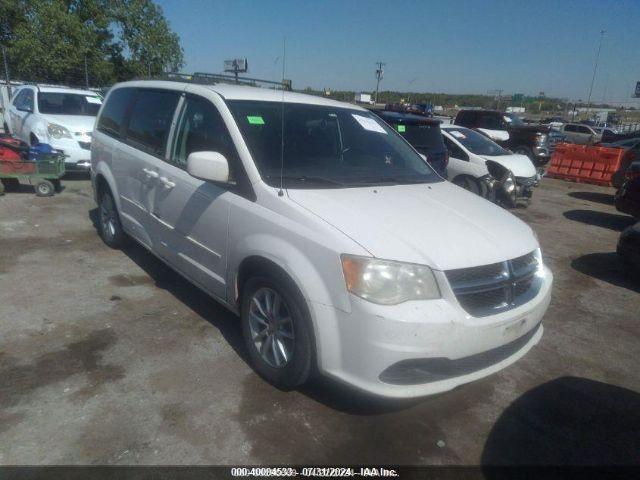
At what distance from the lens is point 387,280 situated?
2.43 meters

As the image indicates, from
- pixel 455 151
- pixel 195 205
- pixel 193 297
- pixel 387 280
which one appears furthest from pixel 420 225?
pixel 455 151

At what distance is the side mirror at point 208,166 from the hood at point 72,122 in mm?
7157

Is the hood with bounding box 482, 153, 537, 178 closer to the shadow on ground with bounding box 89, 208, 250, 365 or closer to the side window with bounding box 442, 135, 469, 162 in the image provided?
the side window with bounding box 442, 135, 469, 162

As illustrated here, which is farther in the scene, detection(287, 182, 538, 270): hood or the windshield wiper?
the windshield wiper

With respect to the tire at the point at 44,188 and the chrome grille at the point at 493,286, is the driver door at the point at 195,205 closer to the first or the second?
the chrome grille at the point at 493,286

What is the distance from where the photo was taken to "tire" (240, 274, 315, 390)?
8.73 ft

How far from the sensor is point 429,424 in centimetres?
284

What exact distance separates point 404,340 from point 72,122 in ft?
29.3

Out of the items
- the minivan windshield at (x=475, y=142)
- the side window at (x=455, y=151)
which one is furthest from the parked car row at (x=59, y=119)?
the minivan windshield at (x=475, y=142)

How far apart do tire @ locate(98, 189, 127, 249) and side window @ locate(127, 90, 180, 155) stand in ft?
3.07

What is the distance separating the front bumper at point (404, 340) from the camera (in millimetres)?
2363

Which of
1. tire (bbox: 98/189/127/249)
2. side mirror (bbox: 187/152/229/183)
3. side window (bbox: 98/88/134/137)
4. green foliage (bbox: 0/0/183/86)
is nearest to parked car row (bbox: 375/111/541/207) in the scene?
side window (bbox: 98/88/134/137)

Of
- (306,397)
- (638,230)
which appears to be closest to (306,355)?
(306,397)

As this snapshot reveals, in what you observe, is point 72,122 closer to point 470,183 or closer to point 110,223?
point 110,223
